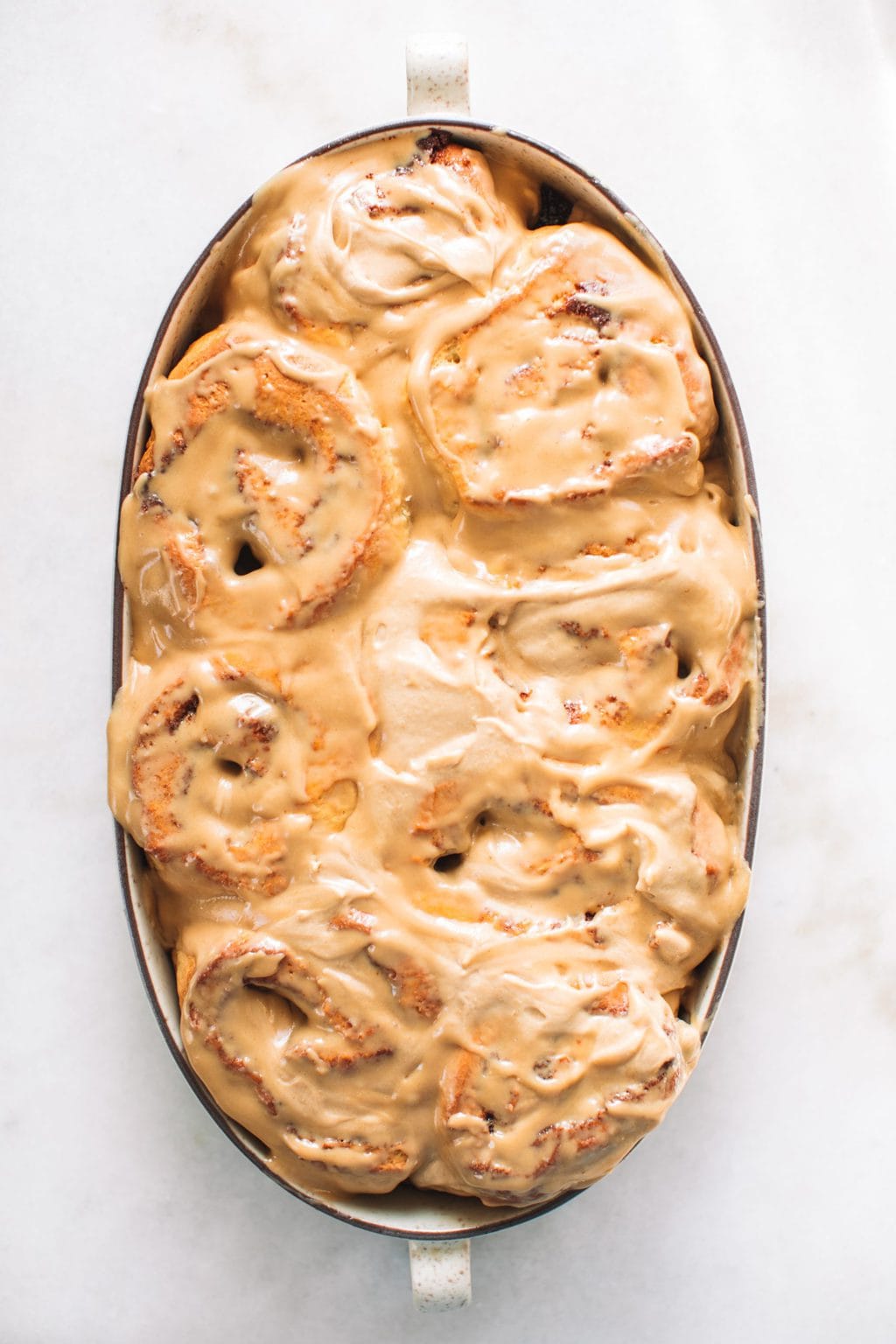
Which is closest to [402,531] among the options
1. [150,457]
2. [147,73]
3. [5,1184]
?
[150,457]

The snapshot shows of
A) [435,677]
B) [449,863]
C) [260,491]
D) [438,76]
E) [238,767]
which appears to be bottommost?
[449,863]

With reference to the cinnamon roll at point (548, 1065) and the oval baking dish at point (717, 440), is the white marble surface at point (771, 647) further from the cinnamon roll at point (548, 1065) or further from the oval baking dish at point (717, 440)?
the cinnamon roll at point (548, 1065)

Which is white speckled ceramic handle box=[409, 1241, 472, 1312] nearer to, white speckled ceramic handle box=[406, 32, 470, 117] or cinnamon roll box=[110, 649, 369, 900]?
cinnamon roll box=[110, 649, 369, 900]

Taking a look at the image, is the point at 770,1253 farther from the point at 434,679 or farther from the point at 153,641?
the point at 153,641

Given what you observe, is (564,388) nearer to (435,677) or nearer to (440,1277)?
(435,677)

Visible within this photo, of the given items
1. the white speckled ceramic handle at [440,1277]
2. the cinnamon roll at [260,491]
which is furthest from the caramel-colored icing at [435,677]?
the white speckled ceramic handle at [440,1277]

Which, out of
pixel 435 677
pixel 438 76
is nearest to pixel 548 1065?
pixel 435 677

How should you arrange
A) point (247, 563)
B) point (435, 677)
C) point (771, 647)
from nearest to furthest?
point (435, 677), point (247, 563), point (771, 647)
